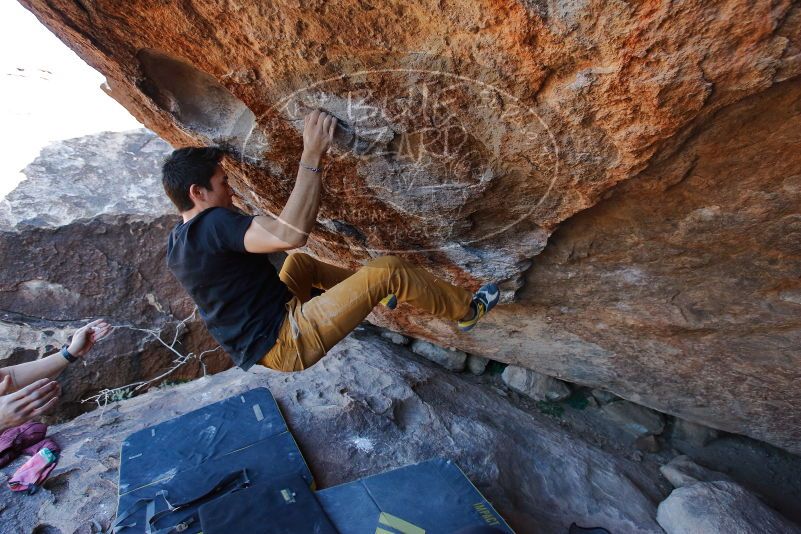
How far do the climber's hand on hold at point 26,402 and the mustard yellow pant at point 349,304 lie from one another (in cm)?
97

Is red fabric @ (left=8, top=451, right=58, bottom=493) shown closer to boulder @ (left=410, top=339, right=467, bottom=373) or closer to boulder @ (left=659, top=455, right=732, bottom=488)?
boulder @ (left=410, top=339, right=467, bottom=373)

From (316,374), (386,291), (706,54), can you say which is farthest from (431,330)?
(706,54)

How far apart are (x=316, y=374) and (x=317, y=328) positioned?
152 cm

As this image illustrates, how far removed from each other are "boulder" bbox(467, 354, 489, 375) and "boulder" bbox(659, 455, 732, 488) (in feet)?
5.46

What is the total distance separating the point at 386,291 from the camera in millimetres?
2334

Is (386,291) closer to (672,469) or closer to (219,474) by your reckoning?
(219,474)

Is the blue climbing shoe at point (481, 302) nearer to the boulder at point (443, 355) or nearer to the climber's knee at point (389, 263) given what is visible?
the climber's knee at point (389, 263)

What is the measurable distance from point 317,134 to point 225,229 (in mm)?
587

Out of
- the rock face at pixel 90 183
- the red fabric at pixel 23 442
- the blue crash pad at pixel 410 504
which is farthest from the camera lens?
the rock face at pixel 90 183

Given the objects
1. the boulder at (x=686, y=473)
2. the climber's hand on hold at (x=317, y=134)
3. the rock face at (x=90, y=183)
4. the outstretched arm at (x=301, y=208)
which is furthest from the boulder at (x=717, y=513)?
the rock face at (x=90, y=183)

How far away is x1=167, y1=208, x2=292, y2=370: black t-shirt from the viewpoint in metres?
2.05

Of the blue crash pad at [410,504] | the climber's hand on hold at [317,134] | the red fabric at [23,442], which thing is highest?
the climber's hand on hold at [317,134]

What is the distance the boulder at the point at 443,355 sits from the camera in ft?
15.0

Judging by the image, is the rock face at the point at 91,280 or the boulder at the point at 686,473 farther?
the rock face at the point at 91,280
